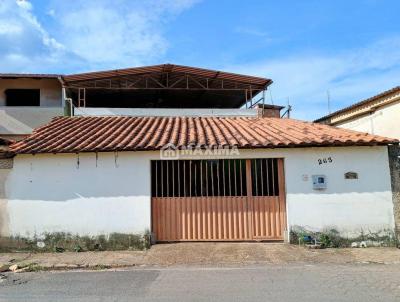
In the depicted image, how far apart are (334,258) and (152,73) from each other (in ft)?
34.1

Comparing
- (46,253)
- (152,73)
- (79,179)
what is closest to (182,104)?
(152,73)

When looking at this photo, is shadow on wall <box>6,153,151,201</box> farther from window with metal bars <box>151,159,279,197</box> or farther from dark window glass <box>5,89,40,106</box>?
dark window glass <box>5,89,40,106</box>

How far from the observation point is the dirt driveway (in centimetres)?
880

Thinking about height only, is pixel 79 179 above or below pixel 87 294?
above

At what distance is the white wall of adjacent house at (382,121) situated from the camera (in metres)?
13.9

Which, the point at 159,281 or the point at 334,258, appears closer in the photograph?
the point at 159,281

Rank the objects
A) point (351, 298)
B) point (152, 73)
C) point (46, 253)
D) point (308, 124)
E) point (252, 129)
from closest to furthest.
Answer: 1. point (351, 298)
2. point (46, 253)
3. point (252, 129)
4. point (308, 124)
5. point (152, 73)

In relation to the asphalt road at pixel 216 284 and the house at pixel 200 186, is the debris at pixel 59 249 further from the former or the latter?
the asphalt road at pixel 216 284

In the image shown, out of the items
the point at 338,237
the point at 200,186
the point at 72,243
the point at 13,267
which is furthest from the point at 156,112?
the point at 13,267

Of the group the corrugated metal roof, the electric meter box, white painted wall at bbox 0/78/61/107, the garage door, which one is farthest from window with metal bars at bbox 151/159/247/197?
white painted wall at bbox 0/78/61/107

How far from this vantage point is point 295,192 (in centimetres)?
1061

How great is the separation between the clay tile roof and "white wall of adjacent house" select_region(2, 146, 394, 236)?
1.00ft

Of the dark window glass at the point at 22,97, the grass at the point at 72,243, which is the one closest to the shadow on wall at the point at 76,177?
the grass at the point at 72,243

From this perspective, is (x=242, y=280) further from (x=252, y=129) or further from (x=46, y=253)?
(x=252, y=129)
